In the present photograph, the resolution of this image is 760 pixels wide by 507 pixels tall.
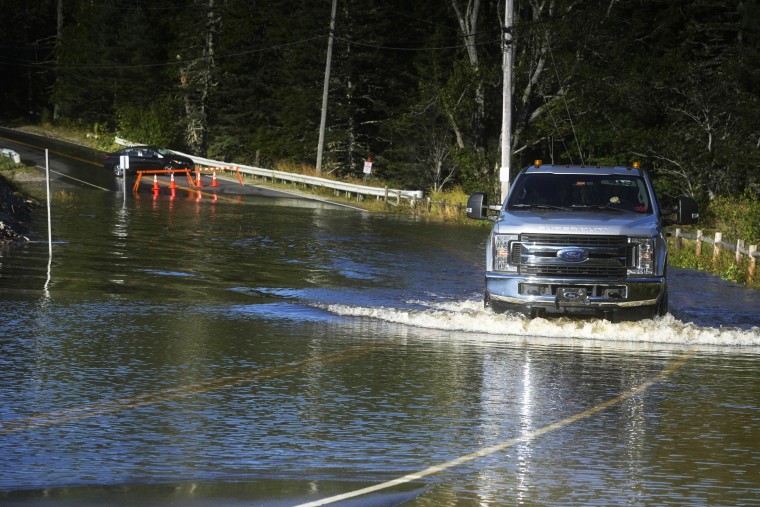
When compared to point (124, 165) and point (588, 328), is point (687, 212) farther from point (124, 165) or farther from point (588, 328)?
point (124, 165)

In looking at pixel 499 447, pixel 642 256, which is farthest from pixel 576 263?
pixel 499 447

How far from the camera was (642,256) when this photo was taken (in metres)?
14.7

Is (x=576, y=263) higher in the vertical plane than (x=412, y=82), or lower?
lower

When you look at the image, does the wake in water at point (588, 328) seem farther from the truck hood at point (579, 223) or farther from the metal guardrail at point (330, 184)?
the metal guardrail at point (330, 184)

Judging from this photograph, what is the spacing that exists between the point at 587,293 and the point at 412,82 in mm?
62334

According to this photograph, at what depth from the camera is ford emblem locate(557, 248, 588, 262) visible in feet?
48.3

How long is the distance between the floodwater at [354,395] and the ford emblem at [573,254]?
89 centimetres

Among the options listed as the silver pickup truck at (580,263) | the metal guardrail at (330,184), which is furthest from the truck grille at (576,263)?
the metal guardrail at (330,184)

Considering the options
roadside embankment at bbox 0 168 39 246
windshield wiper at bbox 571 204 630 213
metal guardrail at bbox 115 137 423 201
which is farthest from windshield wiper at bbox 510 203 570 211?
metal guardrail at bbox 115 137 423 201

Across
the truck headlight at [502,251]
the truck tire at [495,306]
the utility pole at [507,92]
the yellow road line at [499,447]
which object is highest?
the utility pole at [507,92]

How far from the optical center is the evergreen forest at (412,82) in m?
50.2

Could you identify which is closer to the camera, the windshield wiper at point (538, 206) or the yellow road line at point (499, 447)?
the yellow road line at point (499, 447)

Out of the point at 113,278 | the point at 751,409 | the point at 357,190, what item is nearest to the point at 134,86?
the point at 357,190

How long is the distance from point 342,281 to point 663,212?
19.1 ft
